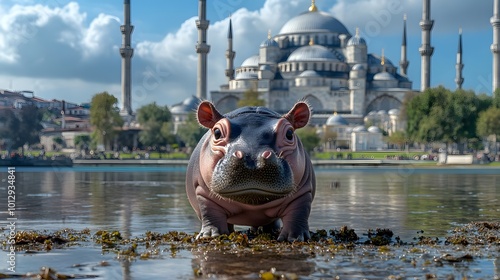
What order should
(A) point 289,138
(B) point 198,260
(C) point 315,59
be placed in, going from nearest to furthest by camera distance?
1. (B) point 198,260
2. (A) point 289,138
3. (C) point 315,59

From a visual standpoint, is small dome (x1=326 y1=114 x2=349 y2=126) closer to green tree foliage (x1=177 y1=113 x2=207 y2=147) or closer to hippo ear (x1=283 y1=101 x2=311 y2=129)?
green tree foliage (x1=177 y1=113 x2=207 y2=147)

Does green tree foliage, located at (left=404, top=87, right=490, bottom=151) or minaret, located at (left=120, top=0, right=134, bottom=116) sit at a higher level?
minaret, located at (left=120, top=0, right=134, bottom=116)

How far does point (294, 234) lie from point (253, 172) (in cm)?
119

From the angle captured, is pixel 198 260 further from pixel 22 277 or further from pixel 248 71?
pixel 248 71

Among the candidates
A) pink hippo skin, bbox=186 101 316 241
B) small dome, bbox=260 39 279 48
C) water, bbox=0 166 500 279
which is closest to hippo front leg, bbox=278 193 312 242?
pink hippo skin, bbox=186 101 316 241

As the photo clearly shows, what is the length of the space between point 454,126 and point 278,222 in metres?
64.4

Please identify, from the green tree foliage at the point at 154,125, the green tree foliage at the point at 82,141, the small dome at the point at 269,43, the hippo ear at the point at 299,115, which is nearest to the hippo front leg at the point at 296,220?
the hippo ear at the point at 299,115

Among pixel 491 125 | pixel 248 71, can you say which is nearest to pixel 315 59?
pixel 248 71

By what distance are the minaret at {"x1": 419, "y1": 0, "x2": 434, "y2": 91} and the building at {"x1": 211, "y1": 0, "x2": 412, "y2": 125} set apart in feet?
75.9

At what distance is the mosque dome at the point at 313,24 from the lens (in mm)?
137875

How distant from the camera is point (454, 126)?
72.2 m

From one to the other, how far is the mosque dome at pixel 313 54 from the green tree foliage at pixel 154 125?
36.5 meters

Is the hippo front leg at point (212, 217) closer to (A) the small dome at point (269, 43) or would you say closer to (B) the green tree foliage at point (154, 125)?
(B) the green tree foliage at point (154, 125)

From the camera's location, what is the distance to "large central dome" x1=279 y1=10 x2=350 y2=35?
13788 cm
